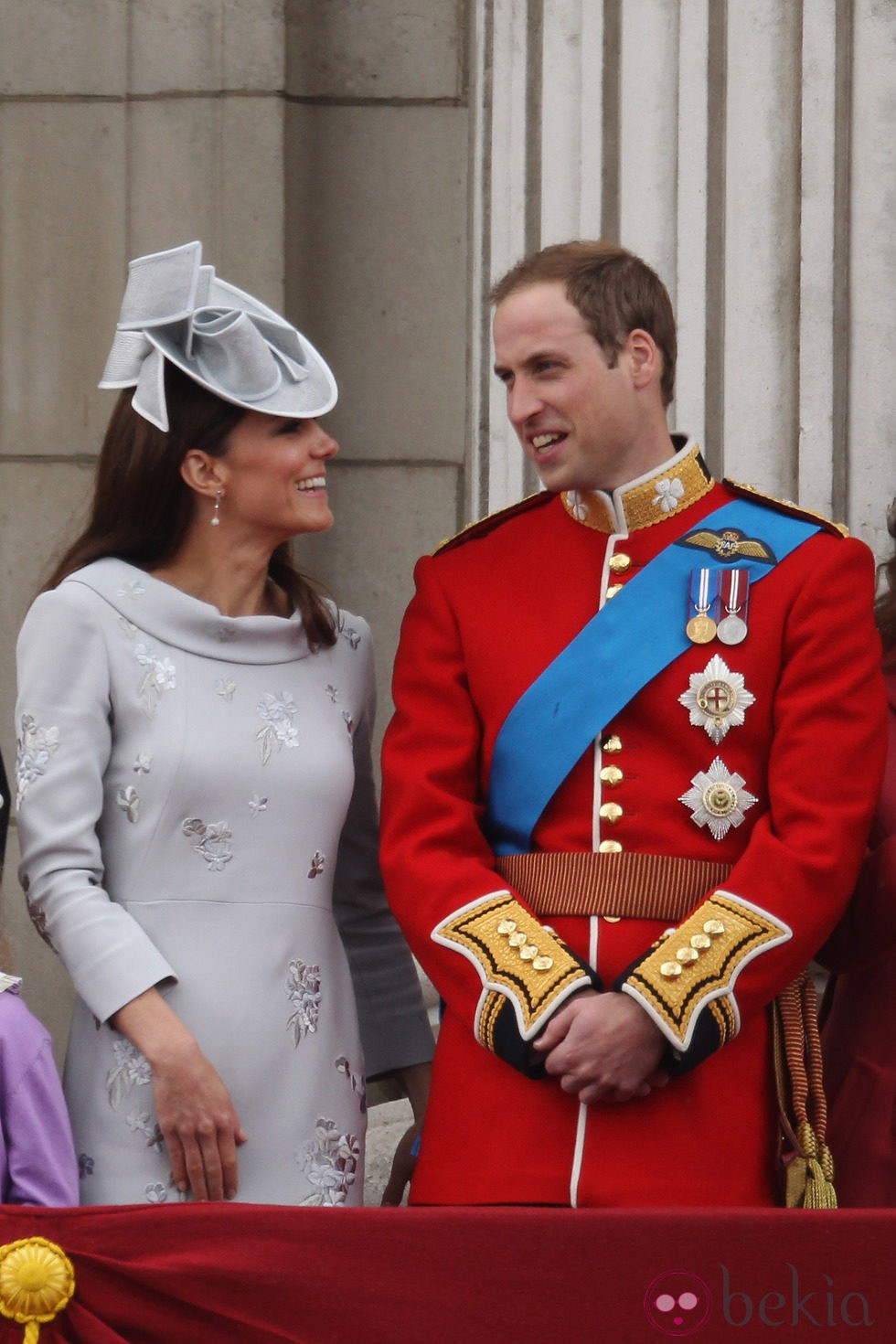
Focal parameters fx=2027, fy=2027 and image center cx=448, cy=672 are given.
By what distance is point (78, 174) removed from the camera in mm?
4379

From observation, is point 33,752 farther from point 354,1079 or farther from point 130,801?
point 354,1079

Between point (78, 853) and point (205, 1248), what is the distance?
0.59m

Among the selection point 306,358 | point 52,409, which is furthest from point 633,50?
point 52,409

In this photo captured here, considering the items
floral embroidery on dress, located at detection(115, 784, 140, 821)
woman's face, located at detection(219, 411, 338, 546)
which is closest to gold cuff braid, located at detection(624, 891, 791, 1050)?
floral embroidery on dress, located at detection(115, 784, 140, 821)

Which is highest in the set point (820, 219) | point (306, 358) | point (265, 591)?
point (820, 219)

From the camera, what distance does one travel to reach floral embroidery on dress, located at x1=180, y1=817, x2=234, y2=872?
255cm

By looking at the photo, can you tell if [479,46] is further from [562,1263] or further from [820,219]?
[562,1263]

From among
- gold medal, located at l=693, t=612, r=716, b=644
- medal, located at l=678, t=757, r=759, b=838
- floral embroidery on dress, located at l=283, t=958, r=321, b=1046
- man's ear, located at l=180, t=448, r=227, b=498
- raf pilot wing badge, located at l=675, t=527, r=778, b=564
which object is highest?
man's ear, located at l=180, t=448, r=227, b=498

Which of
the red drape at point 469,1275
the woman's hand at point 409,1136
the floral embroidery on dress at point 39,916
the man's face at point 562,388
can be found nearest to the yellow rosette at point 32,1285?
the red drape at point 469,1275

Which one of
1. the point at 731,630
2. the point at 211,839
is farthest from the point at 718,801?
the point at 211,839

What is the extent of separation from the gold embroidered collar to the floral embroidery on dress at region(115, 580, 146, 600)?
589 millimetres

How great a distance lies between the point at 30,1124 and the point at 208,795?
46cm

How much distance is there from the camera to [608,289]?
2.59 meters

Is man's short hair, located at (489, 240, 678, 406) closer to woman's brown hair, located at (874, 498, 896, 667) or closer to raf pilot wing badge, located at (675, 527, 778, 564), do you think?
raf pilot wing badge, located at (675, 527, 778, 564)
